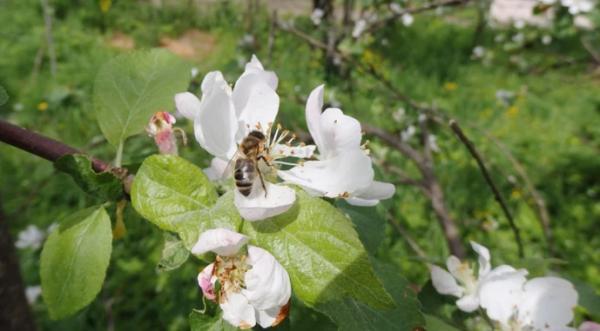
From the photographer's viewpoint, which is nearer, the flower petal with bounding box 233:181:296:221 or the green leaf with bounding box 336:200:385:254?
the flower petal with bounding box 233:181:296:221

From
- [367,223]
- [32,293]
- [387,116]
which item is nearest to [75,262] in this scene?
[367,223]

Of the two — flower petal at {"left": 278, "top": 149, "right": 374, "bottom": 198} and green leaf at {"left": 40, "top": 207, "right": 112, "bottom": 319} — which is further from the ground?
flower petal at {"left": 278, "top": 149, "right": 374, "bottom": 198}

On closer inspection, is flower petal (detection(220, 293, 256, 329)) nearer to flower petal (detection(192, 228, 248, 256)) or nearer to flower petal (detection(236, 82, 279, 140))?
flower petal (detection(192, 228, 248, 256))

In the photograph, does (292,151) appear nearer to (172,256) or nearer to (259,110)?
(259,110)

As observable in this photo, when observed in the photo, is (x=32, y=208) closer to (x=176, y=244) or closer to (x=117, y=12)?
(x=176, y=244)

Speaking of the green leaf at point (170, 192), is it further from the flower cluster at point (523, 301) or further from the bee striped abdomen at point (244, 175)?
the flower cluster at point (523, 301)

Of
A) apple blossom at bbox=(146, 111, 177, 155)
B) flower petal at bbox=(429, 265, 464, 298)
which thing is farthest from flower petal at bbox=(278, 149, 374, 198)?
flower petal at bbox=(429, 265, 464, 298)
